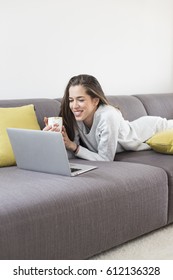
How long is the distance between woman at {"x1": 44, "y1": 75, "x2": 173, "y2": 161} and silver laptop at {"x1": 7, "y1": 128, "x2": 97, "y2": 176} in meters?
0.28

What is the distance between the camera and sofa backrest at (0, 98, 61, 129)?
2.48 meters

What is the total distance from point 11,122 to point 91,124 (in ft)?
1.61

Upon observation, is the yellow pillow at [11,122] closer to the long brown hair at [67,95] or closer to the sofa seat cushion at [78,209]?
the sofa seat cushion at [78,209]

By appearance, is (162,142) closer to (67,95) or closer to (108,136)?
(108,136)

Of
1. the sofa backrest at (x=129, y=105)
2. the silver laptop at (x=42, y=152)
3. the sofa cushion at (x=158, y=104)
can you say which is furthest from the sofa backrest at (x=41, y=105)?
the sofa cushion at (x=158, y=104)

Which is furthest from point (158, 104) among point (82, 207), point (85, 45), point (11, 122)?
point (82, 207)

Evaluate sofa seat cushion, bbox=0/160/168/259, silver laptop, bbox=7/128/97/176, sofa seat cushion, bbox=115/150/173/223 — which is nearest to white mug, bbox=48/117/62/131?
silver laptop, bbox=7/128/97/176

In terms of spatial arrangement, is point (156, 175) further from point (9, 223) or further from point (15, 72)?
point (15, 72)

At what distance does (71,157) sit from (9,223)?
3.44 ft

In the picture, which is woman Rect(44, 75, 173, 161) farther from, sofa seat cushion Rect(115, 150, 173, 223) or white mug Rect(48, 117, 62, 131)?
white mug Rect(48, 117, 62, 131)

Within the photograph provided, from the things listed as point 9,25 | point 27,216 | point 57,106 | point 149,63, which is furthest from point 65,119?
point 149,63

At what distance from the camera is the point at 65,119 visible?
252cm

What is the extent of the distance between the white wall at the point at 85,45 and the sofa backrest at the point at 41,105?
0.84ft

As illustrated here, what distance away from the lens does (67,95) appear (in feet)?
8.21
